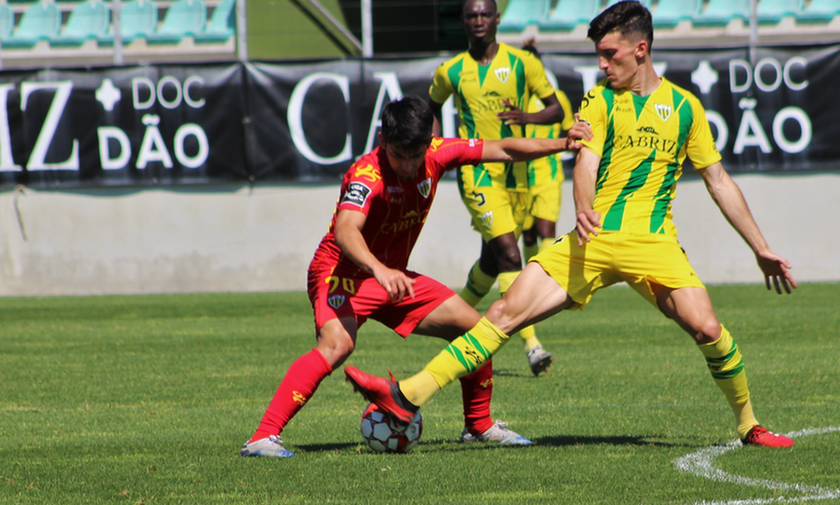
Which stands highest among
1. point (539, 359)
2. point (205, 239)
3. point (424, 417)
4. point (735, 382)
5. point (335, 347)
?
point (335, 347)

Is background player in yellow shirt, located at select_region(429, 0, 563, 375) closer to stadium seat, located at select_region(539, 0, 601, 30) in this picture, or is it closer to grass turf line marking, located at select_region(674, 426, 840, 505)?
grass turf line marking, located at select_region(674, 426, 840, 505)

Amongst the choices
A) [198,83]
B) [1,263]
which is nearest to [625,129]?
[198,83]

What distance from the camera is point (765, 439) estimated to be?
189 inches

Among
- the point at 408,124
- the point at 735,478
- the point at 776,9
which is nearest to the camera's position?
the point at 735,478

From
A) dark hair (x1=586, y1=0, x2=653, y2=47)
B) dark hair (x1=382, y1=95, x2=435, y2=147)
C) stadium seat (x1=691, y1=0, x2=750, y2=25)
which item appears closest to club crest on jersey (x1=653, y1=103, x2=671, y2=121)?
dark hair (x1=586, y1=0, x2=653, y2=47)

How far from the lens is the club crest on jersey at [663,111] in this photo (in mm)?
4879

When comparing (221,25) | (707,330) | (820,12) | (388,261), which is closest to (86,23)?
(221,25)

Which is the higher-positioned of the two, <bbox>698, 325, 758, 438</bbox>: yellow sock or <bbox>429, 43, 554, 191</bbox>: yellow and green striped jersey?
<bbox>429, 43, 554, 191</bbox>: yellow and green striped jersey

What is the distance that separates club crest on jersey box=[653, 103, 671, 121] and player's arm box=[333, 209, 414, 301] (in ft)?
4.82

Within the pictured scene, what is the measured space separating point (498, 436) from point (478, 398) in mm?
214

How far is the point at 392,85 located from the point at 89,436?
1020cm

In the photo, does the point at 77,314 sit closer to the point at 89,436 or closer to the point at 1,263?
the point at 1,263

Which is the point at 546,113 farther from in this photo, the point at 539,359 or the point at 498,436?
the point at 498,436

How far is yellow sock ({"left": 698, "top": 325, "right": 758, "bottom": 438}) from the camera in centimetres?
473
